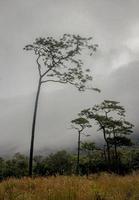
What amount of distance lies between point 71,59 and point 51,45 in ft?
7.53

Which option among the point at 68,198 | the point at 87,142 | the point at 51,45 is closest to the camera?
the point at 68,198

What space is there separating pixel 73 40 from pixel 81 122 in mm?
25468

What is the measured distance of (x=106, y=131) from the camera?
53.3 meters

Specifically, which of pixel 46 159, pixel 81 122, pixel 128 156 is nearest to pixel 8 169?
pixel 46 159

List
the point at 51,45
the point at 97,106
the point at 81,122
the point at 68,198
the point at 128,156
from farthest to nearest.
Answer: the point at 128,156, the point at 81,122, the point at 97,106, the point at 51,45, the point at 68,198

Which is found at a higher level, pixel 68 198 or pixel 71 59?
pixel 71 59

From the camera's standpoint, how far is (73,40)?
3070 centimetres

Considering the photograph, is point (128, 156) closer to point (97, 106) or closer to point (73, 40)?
point (97, 106)

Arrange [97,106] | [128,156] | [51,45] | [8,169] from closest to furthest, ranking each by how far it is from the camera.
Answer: [51,45] → [97,106] → [128,156] → [8,169]

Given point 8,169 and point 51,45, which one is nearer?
point 51,45

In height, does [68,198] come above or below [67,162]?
below

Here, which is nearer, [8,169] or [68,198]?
[68,198]

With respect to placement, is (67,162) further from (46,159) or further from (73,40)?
(73,40)

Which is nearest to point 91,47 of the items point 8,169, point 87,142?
point 87,142
